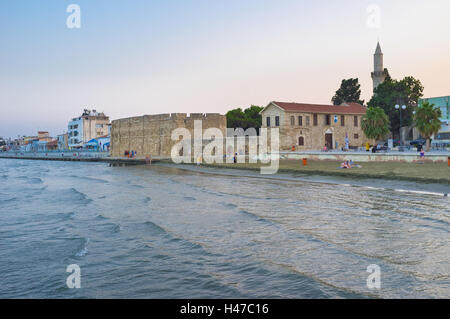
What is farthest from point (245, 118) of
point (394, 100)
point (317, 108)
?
point (394, 100)

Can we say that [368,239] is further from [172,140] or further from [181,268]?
[172,140]

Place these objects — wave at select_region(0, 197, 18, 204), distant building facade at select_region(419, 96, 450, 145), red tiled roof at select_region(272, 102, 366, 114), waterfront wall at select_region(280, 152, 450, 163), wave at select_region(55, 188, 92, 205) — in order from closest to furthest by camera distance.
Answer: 1. wave at select_region(55, 188, 92, 205)
2. wave at select_region(0, 197, 18, 204)
3. waterfront wall at select_region(280, 152, 450, 163)
4. red tiled roof at select_region(272, 102, 366, 114)
5. distant building facade at select_region(419, 96, 450, 145)

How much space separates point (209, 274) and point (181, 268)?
23.2 inches

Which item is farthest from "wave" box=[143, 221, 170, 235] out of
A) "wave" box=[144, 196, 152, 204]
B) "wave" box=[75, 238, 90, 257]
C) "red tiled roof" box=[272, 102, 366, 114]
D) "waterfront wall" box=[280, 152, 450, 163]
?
"red tiled roof" box=[272, 102, 366, 114]

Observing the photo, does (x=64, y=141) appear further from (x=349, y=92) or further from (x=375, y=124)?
(x=375, y=124)

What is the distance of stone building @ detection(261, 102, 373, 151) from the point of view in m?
43.7

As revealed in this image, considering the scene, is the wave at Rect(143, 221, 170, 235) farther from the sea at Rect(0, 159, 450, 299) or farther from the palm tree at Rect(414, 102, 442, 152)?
the palm tree at Rect(414, 102, 442, 152)

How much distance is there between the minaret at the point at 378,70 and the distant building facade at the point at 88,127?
2372 inches

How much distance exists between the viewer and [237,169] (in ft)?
97.6

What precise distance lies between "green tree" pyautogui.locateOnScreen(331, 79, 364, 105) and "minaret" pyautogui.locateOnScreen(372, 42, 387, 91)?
12233 millimetres

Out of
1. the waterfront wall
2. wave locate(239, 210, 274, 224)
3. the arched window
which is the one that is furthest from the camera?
the arched window

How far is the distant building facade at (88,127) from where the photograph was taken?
95.2m

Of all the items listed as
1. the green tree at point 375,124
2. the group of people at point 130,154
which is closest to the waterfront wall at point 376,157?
the green tree at point 375,124
